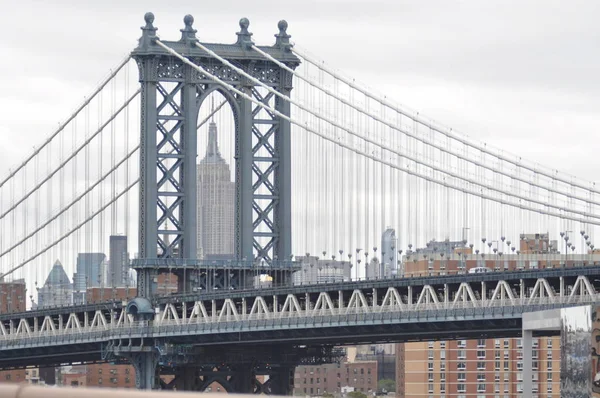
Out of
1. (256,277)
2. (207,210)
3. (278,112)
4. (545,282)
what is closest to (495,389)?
(207,210)

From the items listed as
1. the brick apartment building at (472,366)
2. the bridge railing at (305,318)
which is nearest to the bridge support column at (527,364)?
the bridge railing at (305,318)

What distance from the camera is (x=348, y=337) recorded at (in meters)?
98.0

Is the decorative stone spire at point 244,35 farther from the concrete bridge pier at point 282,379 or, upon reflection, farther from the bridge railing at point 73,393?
the bridge railing at point 73,393

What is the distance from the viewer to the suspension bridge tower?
Answer: 10569 cm

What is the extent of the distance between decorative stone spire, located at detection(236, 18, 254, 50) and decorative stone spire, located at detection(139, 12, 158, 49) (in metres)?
5.17

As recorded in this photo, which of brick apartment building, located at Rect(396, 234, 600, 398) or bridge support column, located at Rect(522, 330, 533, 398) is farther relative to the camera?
brick apartment building, located at Rect(396, 234, 600, 398)

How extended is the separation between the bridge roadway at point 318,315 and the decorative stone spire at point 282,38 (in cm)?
1602

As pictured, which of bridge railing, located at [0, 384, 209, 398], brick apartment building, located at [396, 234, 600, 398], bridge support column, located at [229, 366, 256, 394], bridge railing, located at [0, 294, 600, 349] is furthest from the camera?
brick apartment building, located at [396, 234, 600, 398]

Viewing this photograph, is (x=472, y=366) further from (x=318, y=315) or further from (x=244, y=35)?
(x=318, y=315)

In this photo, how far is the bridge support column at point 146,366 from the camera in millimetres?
106250

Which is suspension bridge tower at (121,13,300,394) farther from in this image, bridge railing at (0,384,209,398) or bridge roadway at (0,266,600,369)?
bridge railing at (0,384,209,398)

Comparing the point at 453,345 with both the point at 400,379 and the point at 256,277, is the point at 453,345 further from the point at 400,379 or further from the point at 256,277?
the point at 256,277

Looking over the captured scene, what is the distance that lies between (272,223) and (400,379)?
279 feet

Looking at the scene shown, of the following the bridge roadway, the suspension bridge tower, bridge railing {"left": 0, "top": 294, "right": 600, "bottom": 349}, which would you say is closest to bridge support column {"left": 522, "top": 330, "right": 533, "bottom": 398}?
bridge railing {"left": 0, "top": 294, "right": 600, "bottom": 349}
